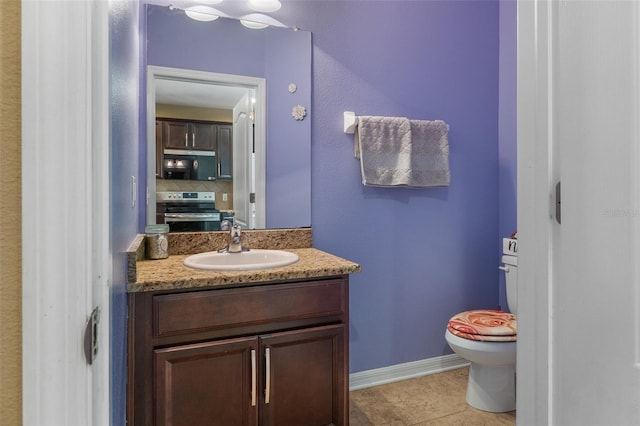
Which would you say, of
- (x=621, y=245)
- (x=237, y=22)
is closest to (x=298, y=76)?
(x=237, y=22)

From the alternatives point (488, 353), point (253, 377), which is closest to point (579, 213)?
point (253, 377)

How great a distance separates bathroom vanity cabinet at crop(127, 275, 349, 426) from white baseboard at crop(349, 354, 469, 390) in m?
0.67

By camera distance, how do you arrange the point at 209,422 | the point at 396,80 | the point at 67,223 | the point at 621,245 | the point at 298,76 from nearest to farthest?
the point at 67,223 < the point at 621,245 < the point at 209,422 < the point at 298,76 < the point at 396,80

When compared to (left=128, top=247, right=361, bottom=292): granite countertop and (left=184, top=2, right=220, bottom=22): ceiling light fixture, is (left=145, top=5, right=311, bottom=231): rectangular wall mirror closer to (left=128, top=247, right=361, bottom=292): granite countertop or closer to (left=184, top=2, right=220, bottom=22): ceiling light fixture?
(left=184, top=2, right=220, bottom=22): ceiling light fixture

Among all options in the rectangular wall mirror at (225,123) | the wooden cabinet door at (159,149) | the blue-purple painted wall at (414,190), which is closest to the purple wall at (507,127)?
the blue-purple painted wall at (414,190)

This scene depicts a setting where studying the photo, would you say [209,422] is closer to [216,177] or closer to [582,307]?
[216,177]

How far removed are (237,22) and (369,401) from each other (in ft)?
6.70

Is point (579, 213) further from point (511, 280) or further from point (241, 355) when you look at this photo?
point (511, 280)

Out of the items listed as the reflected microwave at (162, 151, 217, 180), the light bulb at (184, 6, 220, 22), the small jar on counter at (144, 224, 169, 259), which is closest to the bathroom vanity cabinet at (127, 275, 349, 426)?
the small jar on counter at (144, 224, 169, 259)

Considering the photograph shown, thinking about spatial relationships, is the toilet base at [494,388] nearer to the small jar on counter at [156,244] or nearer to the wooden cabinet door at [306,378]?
the wooden cabinet door at [306,378]

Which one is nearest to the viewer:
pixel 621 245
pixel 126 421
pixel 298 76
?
pixel 621 245

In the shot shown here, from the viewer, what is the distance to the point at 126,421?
123 cm

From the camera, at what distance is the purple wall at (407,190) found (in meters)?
2.12

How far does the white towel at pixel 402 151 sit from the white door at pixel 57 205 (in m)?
1.78
